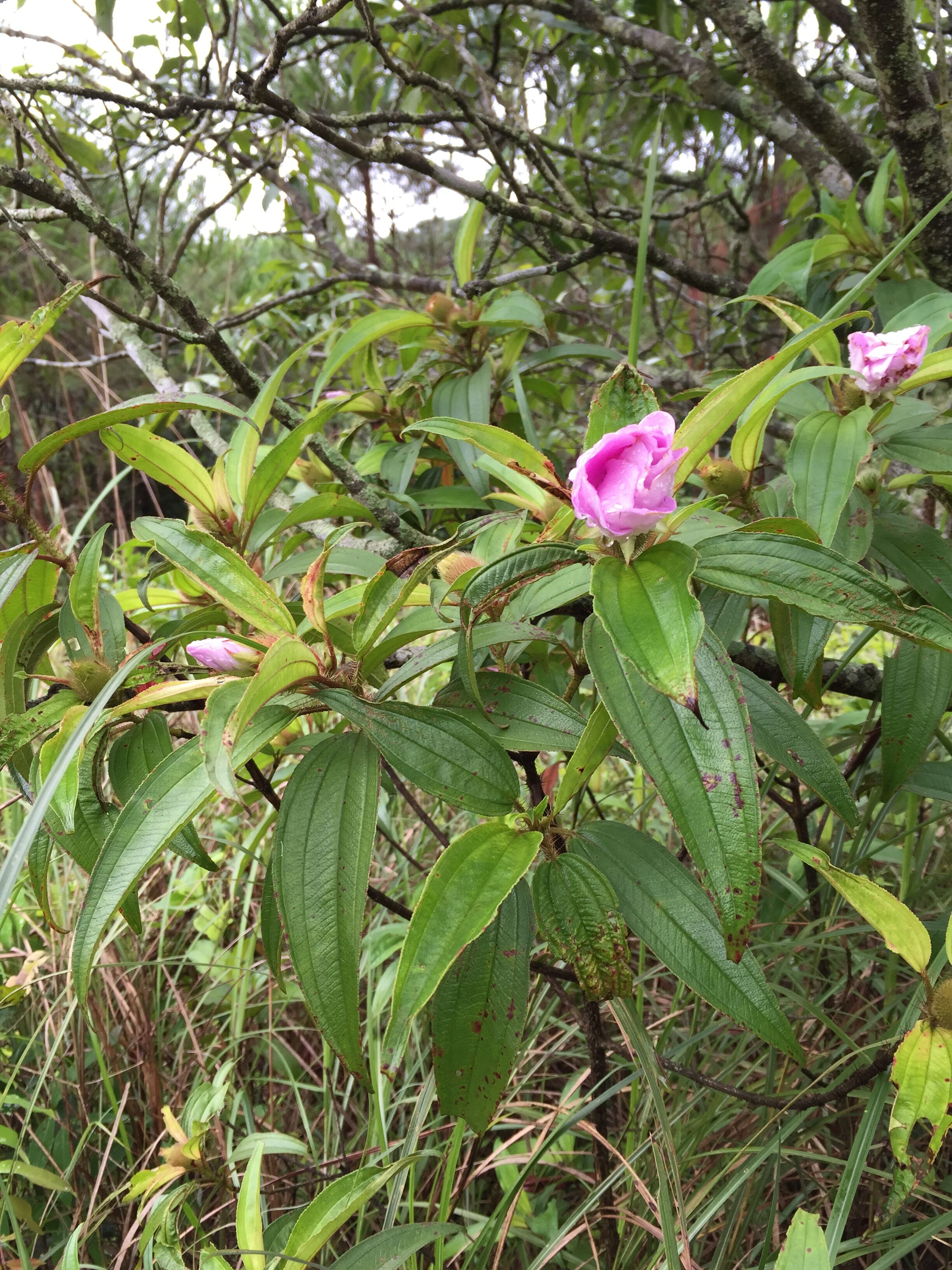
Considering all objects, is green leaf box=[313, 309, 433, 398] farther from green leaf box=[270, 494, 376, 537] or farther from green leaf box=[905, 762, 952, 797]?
green leaf box=[905, 762, 952, 797]

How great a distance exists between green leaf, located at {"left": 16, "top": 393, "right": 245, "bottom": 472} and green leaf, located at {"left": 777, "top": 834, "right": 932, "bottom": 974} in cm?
53

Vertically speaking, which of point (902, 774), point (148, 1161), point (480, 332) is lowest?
point (148, 1161)

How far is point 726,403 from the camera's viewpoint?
49 centimetres

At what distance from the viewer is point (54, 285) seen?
4910 millimetres

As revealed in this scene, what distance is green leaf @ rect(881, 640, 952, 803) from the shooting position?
25.9 inches

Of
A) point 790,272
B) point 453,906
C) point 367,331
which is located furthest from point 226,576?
point 790,272

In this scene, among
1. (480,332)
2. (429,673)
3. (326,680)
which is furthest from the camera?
(429,673)

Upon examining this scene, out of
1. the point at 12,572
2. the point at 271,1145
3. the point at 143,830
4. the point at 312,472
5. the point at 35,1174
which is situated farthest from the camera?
the point at 312,472

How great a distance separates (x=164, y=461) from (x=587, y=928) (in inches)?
19.5

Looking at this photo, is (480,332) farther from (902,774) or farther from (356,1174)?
(356,1174)

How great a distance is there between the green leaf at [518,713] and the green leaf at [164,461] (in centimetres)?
30

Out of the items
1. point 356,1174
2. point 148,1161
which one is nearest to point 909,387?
point 356,1174

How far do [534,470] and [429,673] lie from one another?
1532 millimetres

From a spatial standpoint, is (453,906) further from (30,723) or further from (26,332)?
(26,332)
